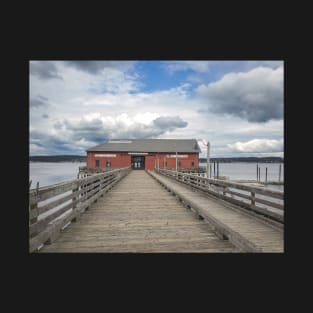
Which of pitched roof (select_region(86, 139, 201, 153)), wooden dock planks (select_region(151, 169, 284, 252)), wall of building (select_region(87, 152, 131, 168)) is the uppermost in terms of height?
pitched roof (select_region(86, 139, 201, 153))

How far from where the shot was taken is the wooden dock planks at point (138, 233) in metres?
4.10

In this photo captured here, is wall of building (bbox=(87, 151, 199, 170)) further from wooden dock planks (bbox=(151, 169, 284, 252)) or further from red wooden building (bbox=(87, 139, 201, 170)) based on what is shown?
wooden dock planks (bbox=(151, 169, 284, 252))

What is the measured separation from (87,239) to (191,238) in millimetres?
2145

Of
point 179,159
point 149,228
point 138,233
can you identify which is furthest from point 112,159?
point 138,233

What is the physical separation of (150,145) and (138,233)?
141 ft

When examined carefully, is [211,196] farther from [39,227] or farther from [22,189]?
[22,189]

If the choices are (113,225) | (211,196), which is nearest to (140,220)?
(113,225)

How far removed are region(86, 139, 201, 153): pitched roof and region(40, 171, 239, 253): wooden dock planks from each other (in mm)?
37715

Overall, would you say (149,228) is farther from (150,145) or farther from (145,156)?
(150,145)

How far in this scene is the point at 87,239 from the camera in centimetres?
453

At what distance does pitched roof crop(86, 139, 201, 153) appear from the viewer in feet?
148

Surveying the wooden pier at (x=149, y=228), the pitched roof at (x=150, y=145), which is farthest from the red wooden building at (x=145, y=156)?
the wooden pier at (x=149, y=228)

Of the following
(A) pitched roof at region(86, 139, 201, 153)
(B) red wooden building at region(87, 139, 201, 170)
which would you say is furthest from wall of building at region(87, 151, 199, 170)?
(A) pitched roof at region(86, 139, 201, 153)

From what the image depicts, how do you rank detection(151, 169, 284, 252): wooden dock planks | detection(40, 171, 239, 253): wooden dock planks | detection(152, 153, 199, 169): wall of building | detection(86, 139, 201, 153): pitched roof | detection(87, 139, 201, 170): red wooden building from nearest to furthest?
1. detection(151, 169, 284, 252): wooden dock planks
2. detection(40, 171, 239, 253): wooden dock planks
3. detection(152, 153, 199, 169): wall of building
4. detection(87, 139, 201, 170): red wooden building
5. detection(86, 139, 201, 153): pitched roof
